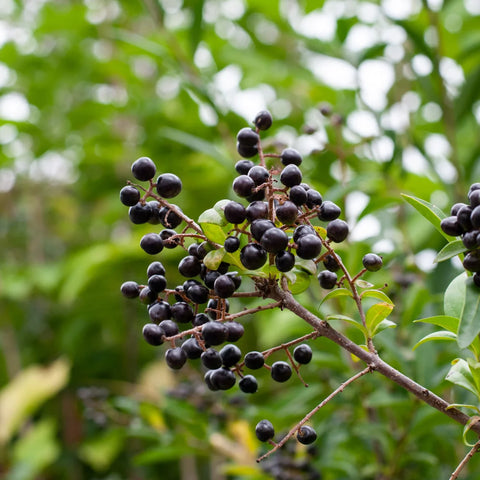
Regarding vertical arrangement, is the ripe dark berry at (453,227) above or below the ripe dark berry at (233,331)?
above

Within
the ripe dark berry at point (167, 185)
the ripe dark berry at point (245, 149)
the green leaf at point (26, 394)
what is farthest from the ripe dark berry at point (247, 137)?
the green leaf at point (26, 394)

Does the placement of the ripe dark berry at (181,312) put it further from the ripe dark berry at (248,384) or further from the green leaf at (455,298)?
the green leaf at (455,298)

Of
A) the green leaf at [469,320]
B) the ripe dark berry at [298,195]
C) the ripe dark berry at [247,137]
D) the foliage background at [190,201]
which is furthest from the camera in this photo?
the foliage background at [190,201]

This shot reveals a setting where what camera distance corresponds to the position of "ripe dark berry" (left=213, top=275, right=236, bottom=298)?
61cm

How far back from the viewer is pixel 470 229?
0.57 meters

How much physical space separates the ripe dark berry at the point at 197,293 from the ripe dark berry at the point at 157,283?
5 cm

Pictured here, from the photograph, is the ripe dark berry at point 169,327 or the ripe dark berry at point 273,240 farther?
the ripe dark berry at point 169,327

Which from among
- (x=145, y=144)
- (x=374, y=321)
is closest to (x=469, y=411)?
(x=374, y=321)

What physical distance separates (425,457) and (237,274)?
77 centimetres

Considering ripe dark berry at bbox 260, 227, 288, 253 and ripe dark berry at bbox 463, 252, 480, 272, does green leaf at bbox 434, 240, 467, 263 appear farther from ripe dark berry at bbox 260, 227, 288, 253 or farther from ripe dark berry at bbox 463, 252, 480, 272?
ripe dark berry at bbox 260, 227, 288, 253

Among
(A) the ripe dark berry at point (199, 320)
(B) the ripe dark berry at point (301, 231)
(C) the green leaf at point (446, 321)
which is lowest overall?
(A) the ripe dark berry at point (199, 320)

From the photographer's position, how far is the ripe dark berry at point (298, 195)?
63cm

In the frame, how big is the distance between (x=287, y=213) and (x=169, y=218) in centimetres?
15

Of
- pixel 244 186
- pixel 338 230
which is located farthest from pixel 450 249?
pixel 244 186
